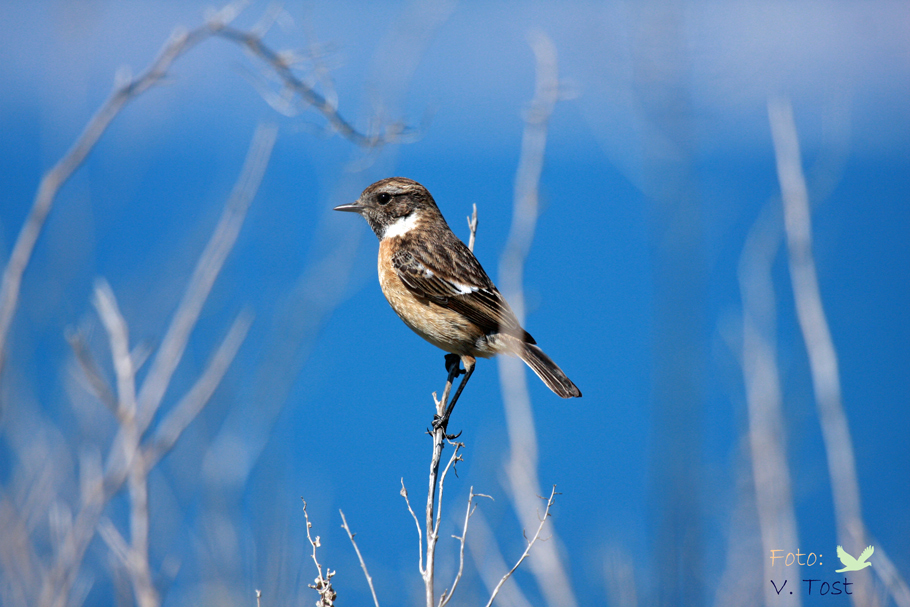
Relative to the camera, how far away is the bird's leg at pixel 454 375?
3.96 m

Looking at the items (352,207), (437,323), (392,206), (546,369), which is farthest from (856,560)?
(352,207)

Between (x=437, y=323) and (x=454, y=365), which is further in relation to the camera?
(x=454, y=365)

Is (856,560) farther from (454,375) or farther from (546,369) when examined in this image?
(454,375)

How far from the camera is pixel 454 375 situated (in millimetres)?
4332

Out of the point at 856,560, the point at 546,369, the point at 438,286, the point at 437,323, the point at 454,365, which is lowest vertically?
the point at 856,560

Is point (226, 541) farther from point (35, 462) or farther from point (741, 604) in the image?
point (741, 604)

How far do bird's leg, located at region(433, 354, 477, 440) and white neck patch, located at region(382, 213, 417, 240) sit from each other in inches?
39.2

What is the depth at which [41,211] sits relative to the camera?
264cm

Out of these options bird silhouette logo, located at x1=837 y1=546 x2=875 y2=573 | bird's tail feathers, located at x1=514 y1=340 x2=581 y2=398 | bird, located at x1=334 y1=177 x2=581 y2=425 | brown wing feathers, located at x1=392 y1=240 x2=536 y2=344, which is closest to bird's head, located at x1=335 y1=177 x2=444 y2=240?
bird, located at x1=334 y1=177 x2=581 y2=425

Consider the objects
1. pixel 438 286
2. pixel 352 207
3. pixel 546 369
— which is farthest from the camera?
pixel 352 207

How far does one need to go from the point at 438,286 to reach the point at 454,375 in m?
0.61

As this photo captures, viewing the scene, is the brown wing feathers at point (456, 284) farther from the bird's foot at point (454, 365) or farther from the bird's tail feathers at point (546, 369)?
the bird's foot at point (454, 365)

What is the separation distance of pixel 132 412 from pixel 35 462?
153 centimetres

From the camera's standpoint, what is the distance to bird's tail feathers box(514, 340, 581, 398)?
3.99m
